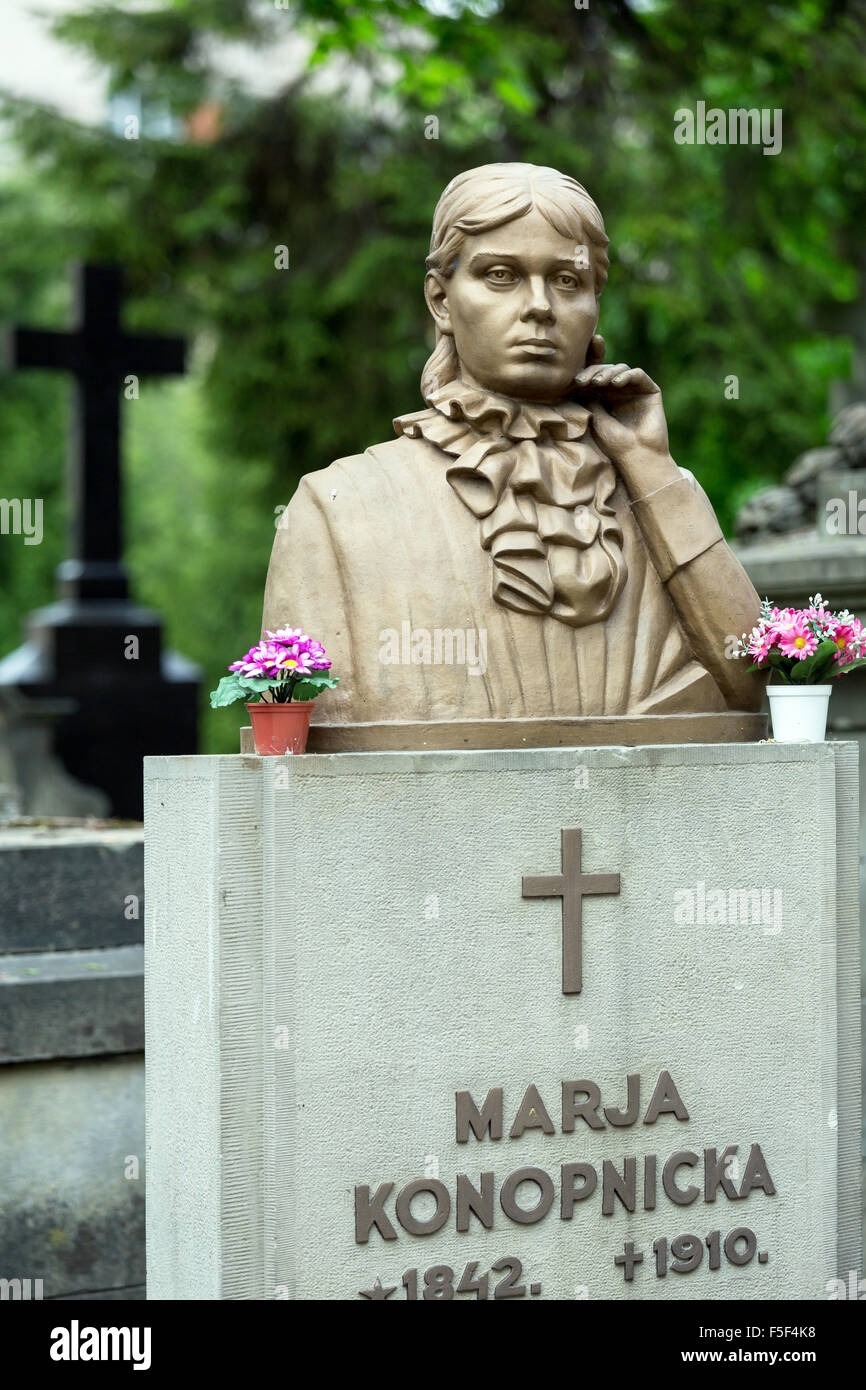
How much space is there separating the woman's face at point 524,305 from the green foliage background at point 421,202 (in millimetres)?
6449

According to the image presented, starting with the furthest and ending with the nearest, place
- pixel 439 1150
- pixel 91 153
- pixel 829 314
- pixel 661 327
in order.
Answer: pixel 829 314
pixel 91 153
pixel 661 327
pixel 439 1150

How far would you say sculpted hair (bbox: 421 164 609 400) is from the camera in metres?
4.63

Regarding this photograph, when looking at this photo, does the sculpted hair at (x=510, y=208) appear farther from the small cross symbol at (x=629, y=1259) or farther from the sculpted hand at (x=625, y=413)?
the small cross symbol at (x=629, y=1259)

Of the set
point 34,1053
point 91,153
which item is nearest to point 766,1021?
point 34,1053

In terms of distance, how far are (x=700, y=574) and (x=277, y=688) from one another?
123 cm

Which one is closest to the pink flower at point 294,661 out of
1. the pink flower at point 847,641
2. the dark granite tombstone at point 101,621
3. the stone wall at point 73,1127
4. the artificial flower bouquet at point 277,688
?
the artificial flower bouquet at point 277,688

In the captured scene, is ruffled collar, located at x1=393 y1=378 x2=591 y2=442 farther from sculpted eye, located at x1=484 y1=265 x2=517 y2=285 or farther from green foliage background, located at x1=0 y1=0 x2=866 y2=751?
green foliage background, located at x1=0 y1=0 x2=866 y2=751

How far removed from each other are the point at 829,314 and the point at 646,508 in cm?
1127

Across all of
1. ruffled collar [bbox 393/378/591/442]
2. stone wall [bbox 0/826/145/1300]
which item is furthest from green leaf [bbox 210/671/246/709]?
stone wall [bbox 0/826/145/1300]

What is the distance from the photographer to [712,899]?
453 centimetres

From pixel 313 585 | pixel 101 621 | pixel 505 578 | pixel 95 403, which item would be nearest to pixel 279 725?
pixel 313 585

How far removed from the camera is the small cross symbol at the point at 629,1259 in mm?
4445

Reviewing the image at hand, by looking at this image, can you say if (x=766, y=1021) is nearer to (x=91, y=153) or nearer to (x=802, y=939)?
(x=802, y=939)

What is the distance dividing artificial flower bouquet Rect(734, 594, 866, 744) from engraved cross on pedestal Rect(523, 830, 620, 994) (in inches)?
25.8
